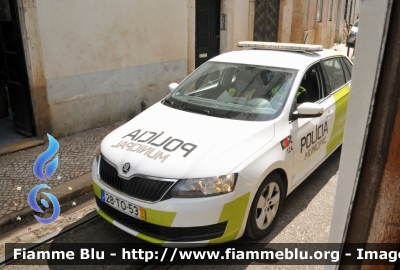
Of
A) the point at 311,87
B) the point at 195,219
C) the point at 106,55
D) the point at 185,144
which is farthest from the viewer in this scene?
the point at 106,55

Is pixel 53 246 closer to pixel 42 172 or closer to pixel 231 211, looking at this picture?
pixel 42 172

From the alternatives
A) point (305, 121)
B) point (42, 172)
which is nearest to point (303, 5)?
point (305, 121)

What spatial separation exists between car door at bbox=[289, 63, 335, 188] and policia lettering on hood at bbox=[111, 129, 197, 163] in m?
1.17

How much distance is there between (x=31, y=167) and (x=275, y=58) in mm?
3522

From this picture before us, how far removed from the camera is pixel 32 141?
229 inches

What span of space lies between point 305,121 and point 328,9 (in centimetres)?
1572

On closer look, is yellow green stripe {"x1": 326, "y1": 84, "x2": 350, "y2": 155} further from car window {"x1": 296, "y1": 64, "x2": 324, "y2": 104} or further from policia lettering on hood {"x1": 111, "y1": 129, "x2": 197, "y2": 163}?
policia lettering on hood {"x1": 111, "y1": 129, "x2": 197, "y2": 163}

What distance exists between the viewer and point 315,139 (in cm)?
415

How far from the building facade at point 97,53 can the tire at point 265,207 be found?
13.2 feet

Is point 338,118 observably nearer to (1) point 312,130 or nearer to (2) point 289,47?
(1) point 312,130

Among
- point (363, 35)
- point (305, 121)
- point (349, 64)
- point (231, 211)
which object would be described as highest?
point (363, 35)

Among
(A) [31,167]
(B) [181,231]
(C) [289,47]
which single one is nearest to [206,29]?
(C) [289,47]

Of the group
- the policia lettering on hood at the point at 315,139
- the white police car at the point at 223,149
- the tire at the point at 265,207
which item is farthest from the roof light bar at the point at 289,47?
the tire at the point at 265,207

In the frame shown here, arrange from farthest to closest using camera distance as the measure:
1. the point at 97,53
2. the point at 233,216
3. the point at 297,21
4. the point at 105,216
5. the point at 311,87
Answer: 1. the point at 297,21
2. the point at 97,53
3. the point at 311,87
4. the point at 105,216
5. the point at 233,216
